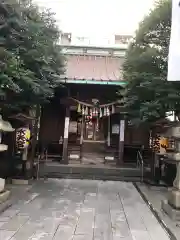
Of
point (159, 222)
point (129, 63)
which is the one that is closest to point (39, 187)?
point (159, 222)

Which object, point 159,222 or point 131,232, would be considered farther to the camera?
point 159,222

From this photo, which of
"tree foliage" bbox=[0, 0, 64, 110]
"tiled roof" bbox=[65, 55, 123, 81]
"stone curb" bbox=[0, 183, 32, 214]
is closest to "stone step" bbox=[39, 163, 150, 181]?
"tree foliage" bbox=[0, 0, 64, 110]

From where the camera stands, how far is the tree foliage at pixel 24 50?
6.72 m

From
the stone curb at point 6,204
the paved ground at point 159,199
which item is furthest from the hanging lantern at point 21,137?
the paved ground at point 159,199

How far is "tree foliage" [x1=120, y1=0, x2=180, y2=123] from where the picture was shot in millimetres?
9164

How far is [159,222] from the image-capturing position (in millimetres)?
6809

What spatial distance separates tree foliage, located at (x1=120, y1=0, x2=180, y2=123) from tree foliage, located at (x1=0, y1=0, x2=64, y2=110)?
3.14 meters

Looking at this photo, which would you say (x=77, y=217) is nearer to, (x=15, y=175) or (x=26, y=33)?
(x=26, y=33)

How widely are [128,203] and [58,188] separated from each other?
3128mm

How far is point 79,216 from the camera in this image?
22.7 ft

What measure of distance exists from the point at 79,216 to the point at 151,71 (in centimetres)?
574

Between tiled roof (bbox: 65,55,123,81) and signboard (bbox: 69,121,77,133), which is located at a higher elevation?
tiled roof (bbox: 65,55,123,81)

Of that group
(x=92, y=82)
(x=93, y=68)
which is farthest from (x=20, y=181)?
(x=93, y=68)

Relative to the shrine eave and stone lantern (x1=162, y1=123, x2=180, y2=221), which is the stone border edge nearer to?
stone lantern (x1=162, y1=123, x2=180, y2=221)
